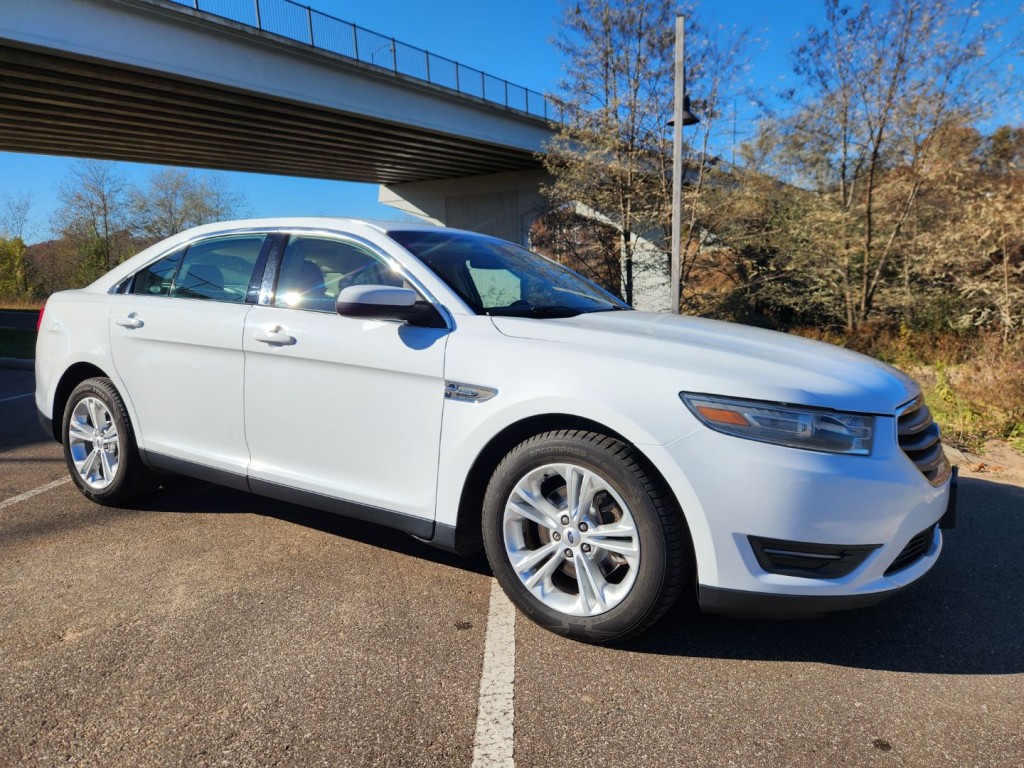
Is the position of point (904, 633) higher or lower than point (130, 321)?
lower

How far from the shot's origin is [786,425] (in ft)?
7.34

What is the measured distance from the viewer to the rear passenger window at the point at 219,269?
137 inches

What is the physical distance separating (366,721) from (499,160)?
103ft

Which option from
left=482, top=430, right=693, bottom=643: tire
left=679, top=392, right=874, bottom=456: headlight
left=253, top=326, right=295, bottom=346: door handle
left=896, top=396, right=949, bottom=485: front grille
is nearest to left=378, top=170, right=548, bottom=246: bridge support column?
left=253, top=326, right=295, bottom=346: door handle

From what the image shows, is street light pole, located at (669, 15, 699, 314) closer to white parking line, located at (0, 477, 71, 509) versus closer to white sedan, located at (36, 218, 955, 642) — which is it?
white sedan, located at (36, 218, 955, 642)

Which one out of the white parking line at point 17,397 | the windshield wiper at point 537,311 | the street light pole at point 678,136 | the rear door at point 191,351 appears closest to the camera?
the windshield wiper at point 537,311

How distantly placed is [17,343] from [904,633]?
14.7 m

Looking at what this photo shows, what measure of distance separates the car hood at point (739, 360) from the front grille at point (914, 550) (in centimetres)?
48

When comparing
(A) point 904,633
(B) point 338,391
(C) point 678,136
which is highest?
(C) point 678,136

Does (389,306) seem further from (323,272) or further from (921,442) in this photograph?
(921,442)

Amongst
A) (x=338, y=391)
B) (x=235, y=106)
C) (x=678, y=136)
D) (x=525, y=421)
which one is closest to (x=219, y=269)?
(x=338, y=391)

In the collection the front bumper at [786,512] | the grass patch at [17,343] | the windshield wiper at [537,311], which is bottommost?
the grass patch at [17,343]

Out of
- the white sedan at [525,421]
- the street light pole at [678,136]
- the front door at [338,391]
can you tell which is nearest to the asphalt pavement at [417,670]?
the white sedan at [525,421]

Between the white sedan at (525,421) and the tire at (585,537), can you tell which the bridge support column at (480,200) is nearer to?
the white sedan at (525,421)
